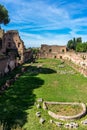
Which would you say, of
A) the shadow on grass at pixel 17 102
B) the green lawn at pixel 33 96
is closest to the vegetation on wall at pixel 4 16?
the green lawn at pixel 33 96

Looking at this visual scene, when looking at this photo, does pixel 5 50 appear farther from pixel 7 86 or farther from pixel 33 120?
pixel 33 120

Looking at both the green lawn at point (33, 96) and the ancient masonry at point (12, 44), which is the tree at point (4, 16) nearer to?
the ancient masonry at point (12, 44)

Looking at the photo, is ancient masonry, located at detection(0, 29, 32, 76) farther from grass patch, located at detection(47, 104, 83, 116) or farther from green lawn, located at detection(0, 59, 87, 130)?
grass patch, located at detection(47, 104, 83, 116)

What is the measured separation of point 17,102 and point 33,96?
9.66ft

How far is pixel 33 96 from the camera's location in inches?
1083

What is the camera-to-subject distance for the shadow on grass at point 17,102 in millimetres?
20328

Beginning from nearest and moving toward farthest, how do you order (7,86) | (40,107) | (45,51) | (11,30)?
(40,107) → (7,86) → (11,30) → (45,51)

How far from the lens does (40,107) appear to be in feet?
77.8

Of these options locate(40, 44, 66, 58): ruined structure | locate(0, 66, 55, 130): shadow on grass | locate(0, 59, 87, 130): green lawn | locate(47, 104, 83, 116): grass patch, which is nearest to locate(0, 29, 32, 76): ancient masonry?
locate(40, 44, 66, 58): ruined structure

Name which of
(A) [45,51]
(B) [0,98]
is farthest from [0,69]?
(A) [45,51]

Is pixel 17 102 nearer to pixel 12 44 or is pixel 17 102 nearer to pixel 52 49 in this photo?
pixel 12 44

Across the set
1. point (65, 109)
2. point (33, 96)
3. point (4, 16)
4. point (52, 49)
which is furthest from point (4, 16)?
point (65, 109)

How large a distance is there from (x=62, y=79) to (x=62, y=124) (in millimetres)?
18936

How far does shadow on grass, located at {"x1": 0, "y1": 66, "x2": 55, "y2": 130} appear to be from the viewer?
2033cm
